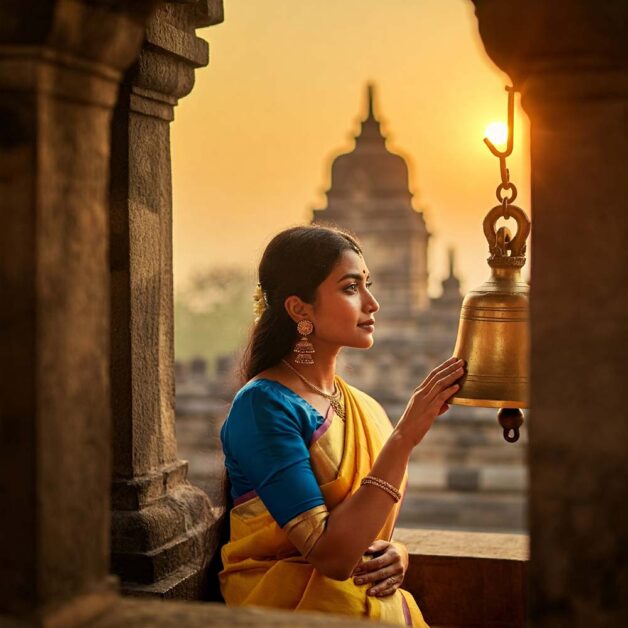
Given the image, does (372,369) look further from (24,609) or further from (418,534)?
(24,609)

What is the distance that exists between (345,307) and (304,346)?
0.48 feet

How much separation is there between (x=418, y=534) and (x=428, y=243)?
18081 mm

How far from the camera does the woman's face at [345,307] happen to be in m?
2.64

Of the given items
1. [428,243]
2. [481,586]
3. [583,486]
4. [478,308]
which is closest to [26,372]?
[583,486]

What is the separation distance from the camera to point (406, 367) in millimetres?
16281

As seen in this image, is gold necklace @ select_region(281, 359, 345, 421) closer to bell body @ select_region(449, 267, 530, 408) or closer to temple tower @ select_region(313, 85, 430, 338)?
bell body @ select_region(449, 267, 530, 408)

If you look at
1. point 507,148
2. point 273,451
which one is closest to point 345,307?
point 273,451

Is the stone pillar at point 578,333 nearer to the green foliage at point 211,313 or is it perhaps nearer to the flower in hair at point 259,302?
the flower in hair at point 259,302

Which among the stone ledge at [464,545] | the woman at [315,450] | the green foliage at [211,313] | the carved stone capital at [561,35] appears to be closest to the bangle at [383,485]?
the woman at [315,450]

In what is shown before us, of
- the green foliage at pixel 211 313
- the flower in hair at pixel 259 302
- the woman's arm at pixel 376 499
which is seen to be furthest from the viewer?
the green foliage at pixel 211 313

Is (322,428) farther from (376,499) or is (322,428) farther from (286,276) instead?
(286,276)

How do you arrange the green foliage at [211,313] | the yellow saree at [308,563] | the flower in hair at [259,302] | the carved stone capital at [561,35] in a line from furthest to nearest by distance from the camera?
the green foliage at [211,313] → the flower in hair at [259,302] → the yellow saree at [308,563] → the carved stone capital at [561,35]

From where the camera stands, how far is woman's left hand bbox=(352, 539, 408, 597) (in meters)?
2.51

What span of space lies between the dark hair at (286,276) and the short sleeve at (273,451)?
0.69ft
